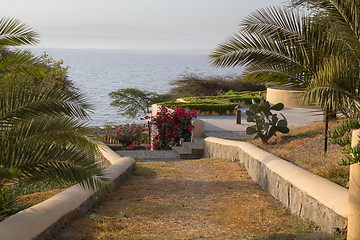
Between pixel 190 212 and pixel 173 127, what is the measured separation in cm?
788

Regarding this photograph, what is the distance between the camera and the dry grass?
6.08 meters

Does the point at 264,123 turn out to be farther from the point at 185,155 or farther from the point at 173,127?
the point at 173,127

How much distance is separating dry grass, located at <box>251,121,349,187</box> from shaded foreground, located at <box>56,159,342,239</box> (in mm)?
866

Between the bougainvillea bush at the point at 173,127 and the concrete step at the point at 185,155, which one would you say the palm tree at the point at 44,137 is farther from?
the bougainvillea bush at the point at 173,127

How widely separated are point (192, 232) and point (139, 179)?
323 centimetres

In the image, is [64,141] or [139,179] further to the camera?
[139,179]

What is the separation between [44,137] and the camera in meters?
4.94

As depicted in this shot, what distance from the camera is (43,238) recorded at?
4152mm

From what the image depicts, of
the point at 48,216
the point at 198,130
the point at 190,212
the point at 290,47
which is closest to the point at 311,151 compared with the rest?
the point at 290,47

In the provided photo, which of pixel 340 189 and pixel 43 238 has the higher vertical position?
pixel 340 189

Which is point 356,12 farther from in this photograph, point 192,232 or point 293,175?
point 192,232

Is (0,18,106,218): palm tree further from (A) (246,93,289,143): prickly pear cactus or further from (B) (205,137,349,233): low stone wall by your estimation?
(A) (246,93,289,143): prickly pear cactus

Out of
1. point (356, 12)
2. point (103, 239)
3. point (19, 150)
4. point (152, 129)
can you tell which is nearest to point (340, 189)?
point (356, 12)

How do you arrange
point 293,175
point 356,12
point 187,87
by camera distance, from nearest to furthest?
point 356,12, point 293,175, point 187,87
